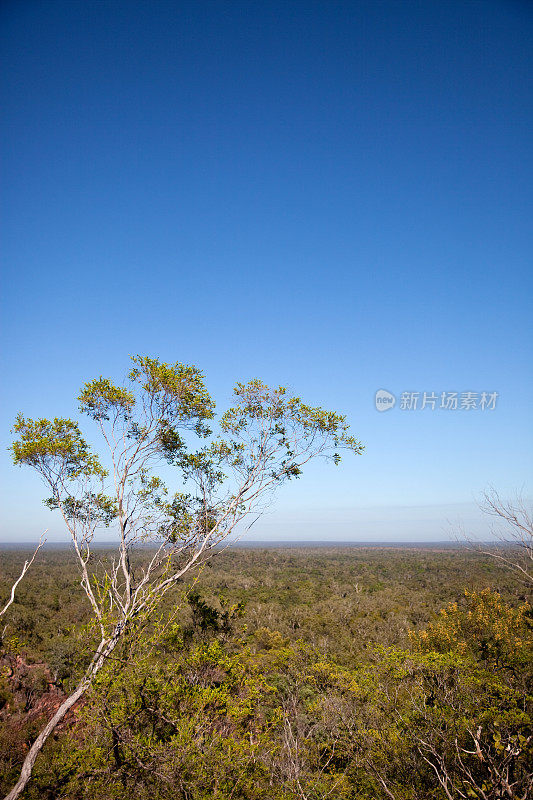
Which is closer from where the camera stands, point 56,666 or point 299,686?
point 299,686

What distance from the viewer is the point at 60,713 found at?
571 cm

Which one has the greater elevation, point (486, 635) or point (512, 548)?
point (512, 548)

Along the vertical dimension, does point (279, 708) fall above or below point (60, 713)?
below

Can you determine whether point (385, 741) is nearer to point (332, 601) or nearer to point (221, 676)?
point (221, 676)

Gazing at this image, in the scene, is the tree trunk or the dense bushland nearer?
the tree trunk

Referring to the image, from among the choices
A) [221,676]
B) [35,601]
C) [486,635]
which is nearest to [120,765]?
[221,676]

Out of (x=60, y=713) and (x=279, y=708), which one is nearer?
(x=60, y=713)

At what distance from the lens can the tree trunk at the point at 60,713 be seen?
527cm

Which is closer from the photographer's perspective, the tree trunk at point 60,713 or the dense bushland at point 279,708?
the tree trunk at point 60,713

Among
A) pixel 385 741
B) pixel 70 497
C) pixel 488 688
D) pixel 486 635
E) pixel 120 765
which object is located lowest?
pixel 486 635

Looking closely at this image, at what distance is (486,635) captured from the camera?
20406 millimetres

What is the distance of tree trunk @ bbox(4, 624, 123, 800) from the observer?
5273 millimetres

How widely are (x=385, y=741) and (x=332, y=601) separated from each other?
31916 mm

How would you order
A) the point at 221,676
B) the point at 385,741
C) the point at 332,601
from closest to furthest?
the point at 385,741 → the point at 221,676 → the point at 332,601
